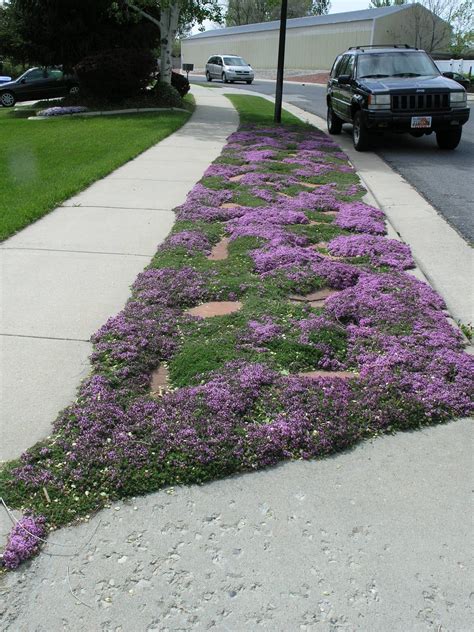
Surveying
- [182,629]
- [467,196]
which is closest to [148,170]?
[467,196]

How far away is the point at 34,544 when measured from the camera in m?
2.46

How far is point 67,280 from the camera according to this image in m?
5.31

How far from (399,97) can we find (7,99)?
2059 centimetres

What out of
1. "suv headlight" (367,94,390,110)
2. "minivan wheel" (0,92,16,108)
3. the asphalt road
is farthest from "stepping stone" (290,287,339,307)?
"minivan wheel" (0,92,16,108)

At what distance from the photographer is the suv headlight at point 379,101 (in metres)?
11.5

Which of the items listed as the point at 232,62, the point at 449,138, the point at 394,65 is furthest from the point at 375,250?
the point at 232,62

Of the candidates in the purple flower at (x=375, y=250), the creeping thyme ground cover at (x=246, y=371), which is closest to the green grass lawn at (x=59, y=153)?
the creeping thyme ground cover at (x=246, y=371)

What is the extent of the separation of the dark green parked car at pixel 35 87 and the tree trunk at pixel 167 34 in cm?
609

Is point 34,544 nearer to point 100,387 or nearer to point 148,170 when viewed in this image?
point 100,387

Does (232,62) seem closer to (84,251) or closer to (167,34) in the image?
(167,34)

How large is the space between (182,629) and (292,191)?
7508mm

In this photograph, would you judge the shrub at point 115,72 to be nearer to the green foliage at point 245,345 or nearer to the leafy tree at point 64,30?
Result: the leafy tree at point 64,30

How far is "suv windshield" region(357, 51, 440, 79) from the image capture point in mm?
12852

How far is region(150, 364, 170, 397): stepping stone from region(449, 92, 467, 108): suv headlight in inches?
397
